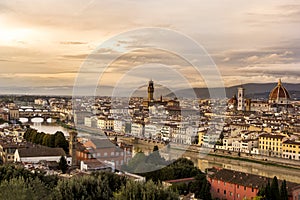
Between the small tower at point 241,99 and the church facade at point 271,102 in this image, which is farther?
the church facade at point 271,102

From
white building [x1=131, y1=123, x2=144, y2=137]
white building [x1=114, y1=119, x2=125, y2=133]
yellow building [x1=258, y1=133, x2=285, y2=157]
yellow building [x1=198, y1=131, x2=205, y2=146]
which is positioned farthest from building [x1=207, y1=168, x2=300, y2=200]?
white building [x1=131, y1=123, x2=144, y2=137]

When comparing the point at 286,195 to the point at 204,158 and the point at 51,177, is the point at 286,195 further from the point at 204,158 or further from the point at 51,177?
the point at 204,158

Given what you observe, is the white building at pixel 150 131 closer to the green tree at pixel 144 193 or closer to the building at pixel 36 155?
the building at pixel 36 155

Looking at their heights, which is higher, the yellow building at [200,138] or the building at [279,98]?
the building at [279,98]

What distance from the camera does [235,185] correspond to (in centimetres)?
484

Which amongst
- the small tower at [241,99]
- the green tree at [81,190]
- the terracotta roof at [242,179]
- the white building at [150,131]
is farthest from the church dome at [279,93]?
the green tree at [81,190]

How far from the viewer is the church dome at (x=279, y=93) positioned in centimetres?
2128

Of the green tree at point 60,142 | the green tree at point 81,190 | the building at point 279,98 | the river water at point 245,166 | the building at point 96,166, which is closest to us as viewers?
the green tree at point 81,190

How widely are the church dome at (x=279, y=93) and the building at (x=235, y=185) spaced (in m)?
17.1

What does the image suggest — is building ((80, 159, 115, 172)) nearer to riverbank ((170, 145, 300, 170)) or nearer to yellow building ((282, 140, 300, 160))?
riverbank ((170, 145, 300, 170))

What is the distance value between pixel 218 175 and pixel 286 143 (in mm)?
4950

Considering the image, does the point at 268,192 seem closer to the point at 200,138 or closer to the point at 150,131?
the point at 200,138

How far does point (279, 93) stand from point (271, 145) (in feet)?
39.6

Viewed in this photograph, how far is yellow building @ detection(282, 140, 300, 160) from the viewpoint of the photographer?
919 cm
